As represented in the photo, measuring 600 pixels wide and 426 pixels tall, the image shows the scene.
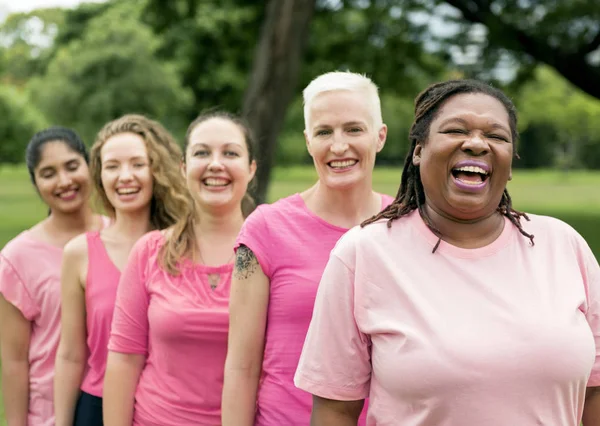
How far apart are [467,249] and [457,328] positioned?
254 mm

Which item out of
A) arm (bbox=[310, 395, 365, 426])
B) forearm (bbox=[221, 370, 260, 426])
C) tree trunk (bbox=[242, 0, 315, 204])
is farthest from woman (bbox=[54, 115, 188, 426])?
tree trunk (bbox=[242, 0, 315, 204])

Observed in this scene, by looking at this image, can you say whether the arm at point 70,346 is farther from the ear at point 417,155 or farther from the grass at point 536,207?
the grass at point 536,207

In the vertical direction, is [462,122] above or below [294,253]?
above

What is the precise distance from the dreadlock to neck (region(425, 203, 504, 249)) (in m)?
0.02

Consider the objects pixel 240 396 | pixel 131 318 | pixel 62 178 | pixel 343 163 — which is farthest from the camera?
pixel 62 178

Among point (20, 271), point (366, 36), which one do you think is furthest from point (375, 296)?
point (366, 36)

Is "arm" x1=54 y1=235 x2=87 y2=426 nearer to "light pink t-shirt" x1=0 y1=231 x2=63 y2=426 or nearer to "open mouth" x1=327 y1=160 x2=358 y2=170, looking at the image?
"light pink t-shirt" x1=0 y1=231 x2=63 y2=426

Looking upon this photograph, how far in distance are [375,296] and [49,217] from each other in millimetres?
2386

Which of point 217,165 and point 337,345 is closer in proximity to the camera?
point 337,345

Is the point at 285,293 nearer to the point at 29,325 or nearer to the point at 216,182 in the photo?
the point at 216,182

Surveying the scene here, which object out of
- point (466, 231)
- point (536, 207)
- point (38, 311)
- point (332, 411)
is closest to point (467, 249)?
point (466, 231)

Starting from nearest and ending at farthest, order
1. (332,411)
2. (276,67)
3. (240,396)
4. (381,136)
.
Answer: (332,411), (240,396), (381,136), (276,67)

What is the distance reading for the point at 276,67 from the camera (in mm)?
10930

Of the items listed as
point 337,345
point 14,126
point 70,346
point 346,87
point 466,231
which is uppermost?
point 14,126
